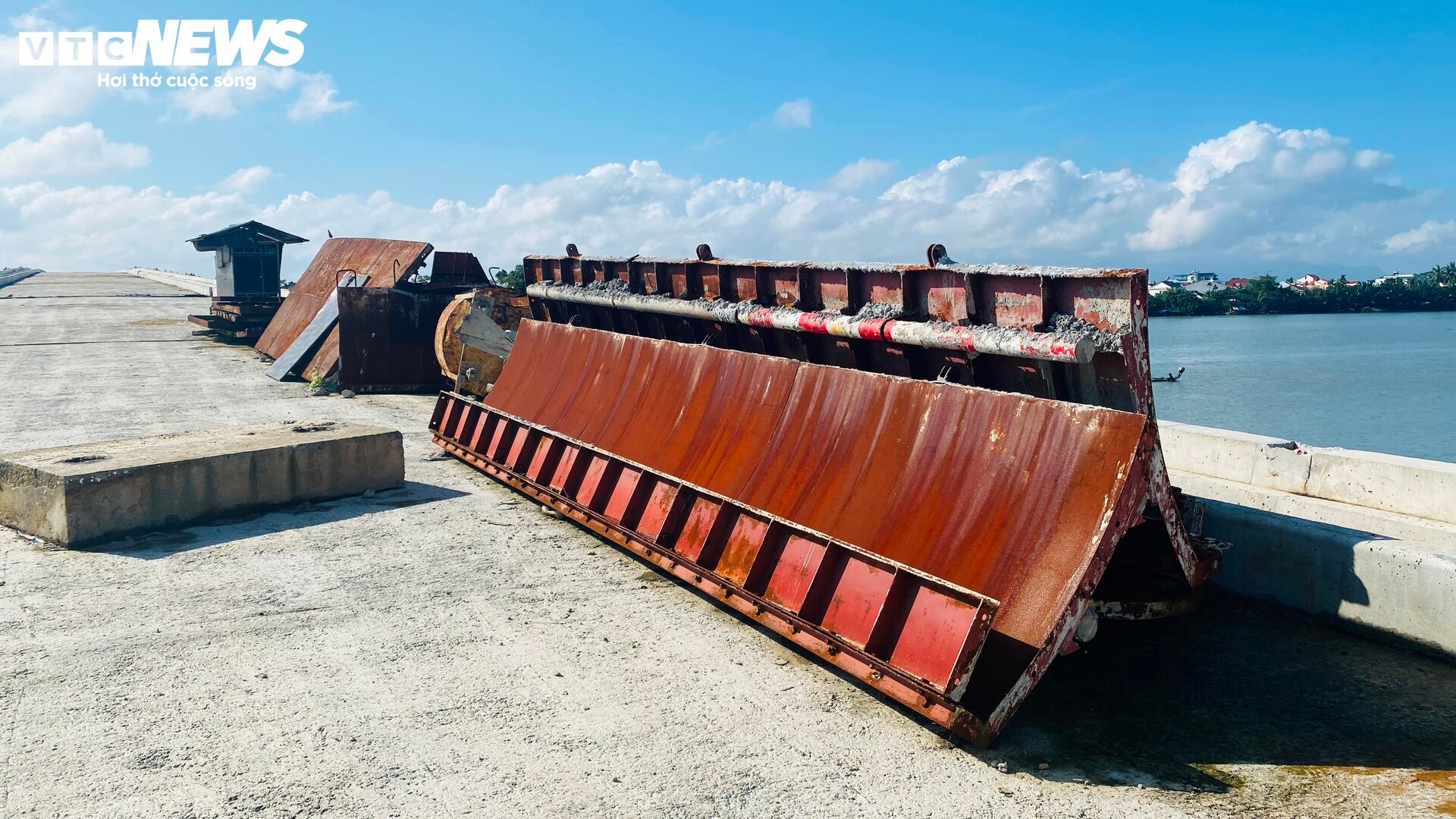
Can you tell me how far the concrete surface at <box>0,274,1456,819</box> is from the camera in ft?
13.6

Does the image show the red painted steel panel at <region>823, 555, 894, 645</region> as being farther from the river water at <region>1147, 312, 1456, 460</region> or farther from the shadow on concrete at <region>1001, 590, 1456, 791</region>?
the river water at <region>1147, 312, 1456, 460</region>

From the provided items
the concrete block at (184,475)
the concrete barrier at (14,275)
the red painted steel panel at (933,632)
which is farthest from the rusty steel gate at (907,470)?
the concrete barrier at (14,275)

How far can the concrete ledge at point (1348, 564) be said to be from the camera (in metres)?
5.62

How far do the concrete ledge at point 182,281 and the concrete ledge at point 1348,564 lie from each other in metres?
33.9

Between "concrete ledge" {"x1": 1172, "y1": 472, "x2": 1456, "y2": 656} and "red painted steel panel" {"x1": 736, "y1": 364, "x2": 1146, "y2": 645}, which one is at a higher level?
"red painted steel panel" {"x1": 736, "y1": 364, "x2": 1146, "y2": 645}

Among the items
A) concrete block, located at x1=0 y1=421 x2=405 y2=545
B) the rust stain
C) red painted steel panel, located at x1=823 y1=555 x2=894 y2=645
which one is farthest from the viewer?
concrete block, located at x1=0 y1=421 x2=405 y2=545

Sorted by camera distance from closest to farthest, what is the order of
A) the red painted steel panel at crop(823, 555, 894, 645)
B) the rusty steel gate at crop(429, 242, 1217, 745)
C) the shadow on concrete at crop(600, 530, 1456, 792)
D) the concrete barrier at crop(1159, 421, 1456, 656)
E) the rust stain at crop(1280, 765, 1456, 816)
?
1. the rust stain at crop(1280, 765, 1456, 816)
2. the shadow on concrete at crop(600, 530, 1456, 792)
3. the rusty steel gate at crop(429, 242, 1217, 745)
4. the red painted steel panel at crop(823, 555, 894, 645)
5. the concrete barrier at crop(1159, 421, 1456, 656)

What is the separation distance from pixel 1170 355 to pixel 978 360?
6830 centimetres

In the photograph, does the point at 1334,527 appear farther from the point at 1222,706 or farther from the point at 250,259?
the point at 250,259

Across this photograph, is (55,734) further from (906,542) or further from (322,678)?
(906,542)

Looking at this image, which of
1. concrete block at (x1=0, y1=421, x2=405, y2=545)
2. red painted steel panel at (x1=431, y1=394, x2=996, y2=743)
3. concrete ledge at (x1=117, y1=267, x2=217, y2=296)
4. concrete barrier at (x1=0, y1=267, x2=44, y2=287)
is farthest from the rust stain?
concrete barrier at (x1=0, y1=267, x2=44, y2=287)

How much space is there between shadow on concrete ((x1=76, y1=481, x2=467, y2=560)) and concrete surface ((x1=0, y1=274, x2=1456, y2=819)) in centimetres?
9

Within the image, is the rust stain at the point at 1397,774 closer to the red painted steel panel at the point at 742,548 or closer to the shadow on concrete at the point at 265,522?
the red painted steel panel at the point at 742,548

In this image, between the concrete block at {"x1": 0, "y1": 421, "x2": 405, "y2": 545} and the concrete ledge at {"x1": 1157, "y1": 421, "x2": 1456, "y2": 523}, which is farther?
the concrete block at {"x1": 0, "y1": 421, "x2": 405, "y2": 545}
